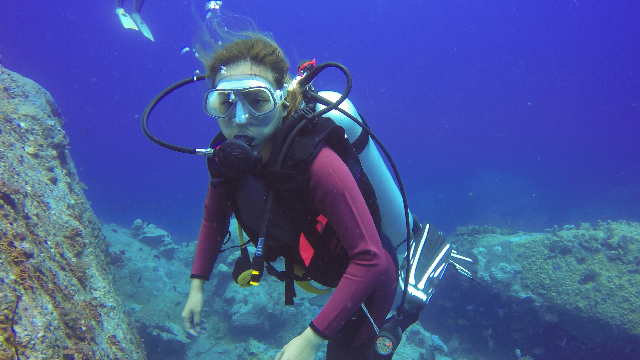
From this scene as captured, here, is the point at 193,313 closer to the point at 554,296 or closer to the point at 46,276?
the point at 46,276

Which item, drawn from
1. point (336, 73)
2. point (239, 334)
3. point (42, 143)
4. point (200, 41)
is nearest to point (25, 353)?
point (200, 41)

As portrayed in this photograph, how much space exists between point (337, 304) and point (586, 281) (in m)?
8.93

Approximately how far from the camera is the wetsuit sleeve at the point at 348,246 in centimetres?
149

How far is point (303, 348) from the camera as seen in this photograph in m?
1.42

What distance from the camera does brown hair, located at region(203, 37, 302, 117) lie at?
183 cm

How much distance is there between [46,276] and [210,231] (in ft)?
5.93

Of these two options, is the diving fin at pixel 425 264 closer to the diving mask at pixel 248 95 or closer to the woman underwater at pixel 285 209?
the woman underwater at pixel 285 209

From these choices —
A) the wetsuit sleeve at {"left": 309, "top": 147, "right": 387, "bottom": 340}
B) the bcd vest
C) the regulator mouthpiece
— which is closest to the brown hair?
the bcd vest

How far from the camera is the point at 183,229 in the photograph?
102 ft

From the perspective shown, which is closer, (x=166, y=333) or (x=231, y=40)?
(x=231, y=40)

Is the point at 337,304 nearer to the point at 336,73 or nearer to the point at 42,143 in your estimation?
the point at 42,143

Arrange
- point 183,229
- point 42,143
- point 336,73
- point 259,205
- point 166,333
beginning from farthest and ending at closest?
1. point 336,73
2. point 183,229
3. point 166,333
4. point 42,143
5. point 259,205

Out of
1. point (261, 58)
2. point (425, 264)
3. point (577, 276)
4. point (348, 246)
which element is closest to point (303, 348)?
point (348, 246)

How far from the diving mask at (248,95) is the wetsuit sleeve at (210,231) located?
0.78m
